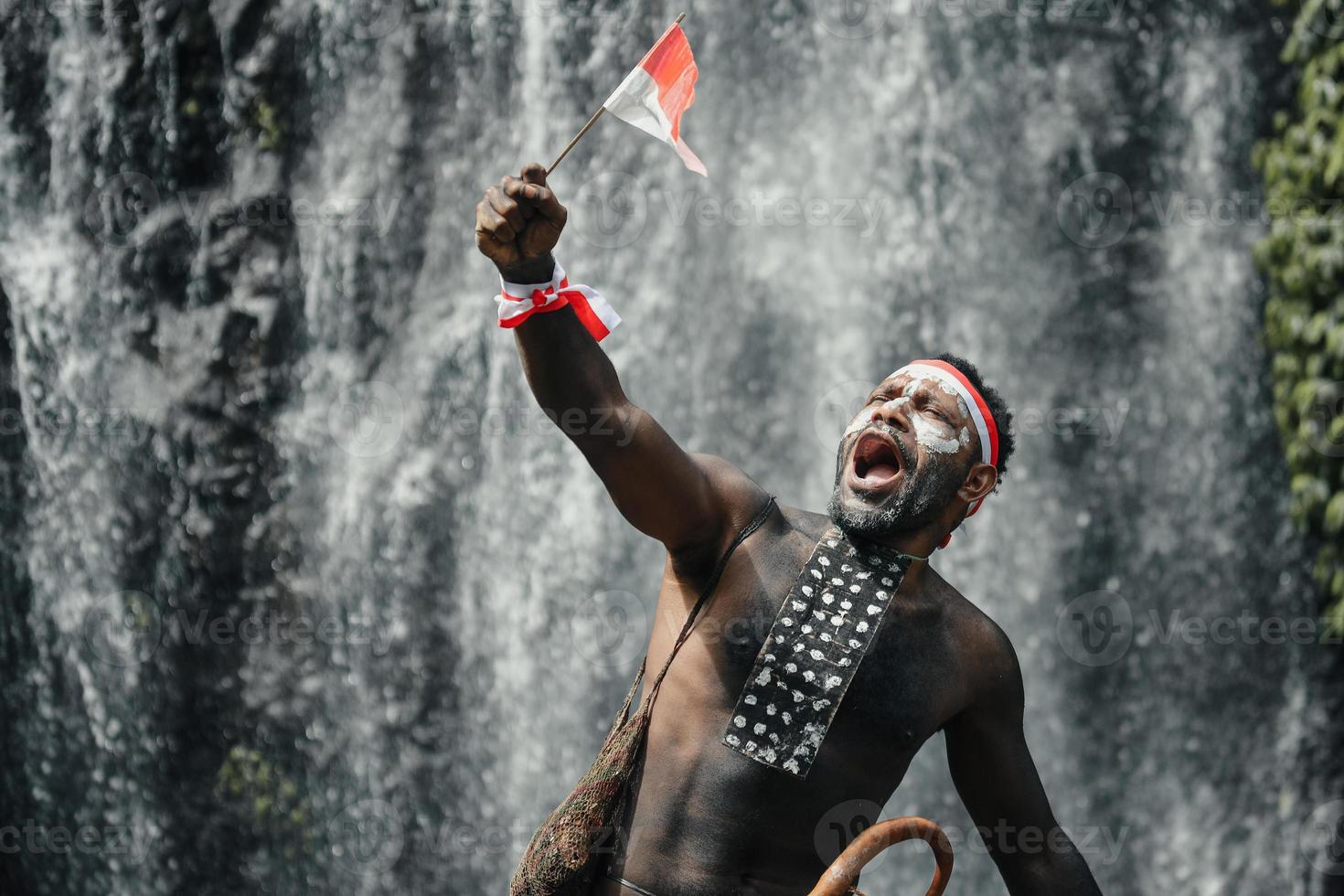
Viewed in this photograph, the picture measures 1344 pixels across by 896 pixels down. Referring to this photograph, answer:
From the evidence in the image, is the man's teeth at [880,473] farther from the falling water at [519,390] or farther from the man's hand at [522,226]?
the falling water at [519,390]

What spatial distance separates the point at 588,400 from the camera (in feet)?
7.69

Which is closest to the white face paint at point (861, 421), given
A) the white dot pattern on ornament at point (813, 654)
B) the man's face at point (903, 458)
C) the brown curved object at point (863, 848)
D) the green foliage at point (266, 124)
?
the man's face at point (903, 458)

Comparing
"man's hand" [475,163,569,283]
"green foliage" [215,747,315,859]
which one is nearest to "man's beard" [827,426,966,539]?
"man's hand" [475,163,569,283]

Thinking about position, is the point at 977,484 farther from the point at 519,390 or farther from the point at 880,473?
the point at 519,390

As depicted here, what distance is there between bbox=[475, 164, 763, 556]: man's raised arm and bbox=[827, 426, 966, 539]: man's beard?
26 centimetres

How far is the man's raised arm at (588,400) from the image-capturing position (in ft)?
7.22

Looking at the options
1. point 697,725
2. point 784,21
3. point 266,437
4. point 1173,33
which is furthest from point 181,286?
point 697,725

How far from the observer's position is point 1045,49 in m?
6.78

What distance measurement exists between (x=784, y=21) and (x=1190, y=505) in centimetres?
301

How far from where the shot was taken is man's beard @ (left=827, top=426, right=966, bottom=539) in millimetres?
2662

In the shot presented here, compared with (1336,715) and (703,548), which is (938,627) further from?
(1336,715)

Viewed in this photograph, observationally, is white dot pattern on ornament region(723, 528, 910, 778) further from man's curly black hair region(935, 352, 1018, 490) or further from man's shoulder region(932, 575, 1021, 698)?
man's curly black hair region(935, 352, 1018, 490)

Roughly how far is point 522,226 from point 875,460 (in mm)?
931

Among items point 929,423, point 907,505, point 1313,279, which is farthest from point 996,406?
point 1313,279
